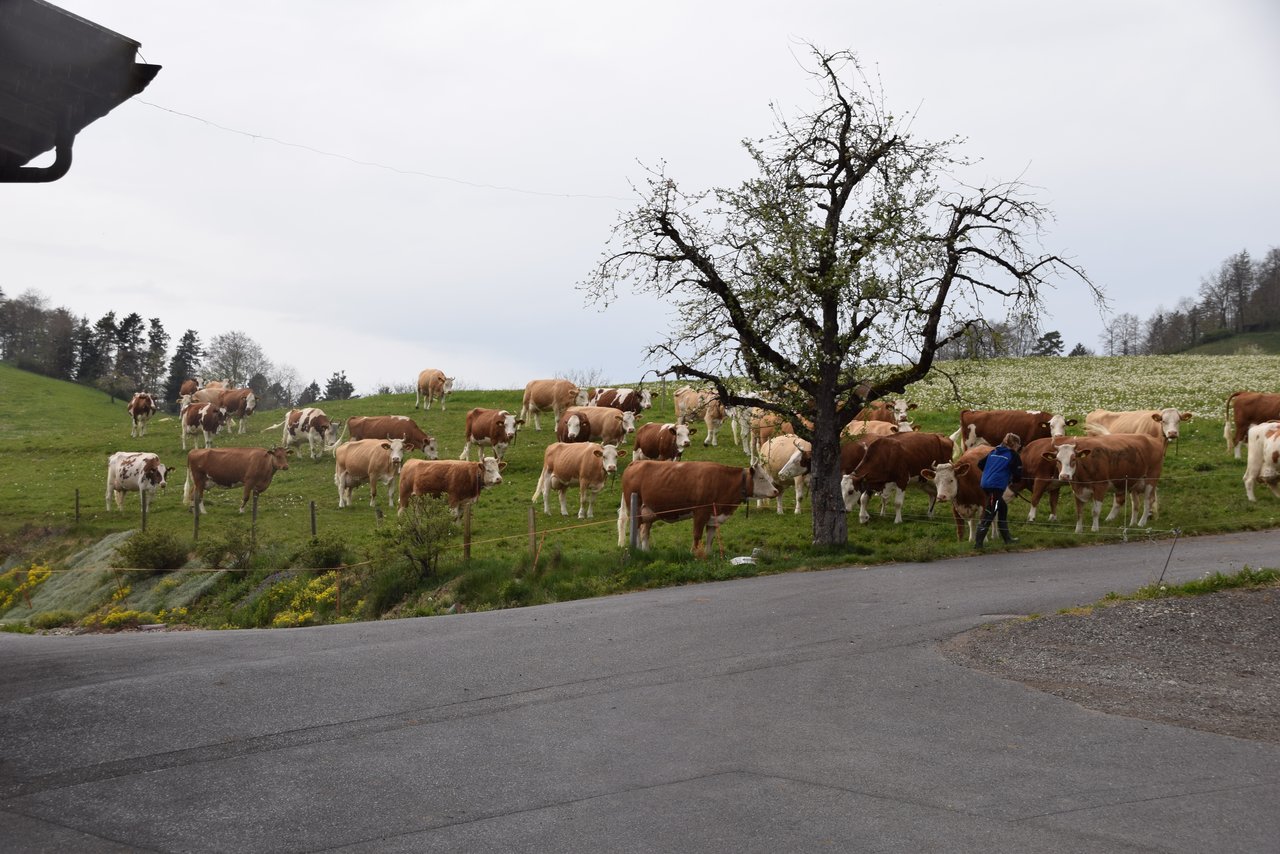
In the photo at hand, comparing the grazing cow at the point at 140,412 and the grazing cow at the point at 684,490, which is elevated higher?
the grazing cow at the point at 140,412

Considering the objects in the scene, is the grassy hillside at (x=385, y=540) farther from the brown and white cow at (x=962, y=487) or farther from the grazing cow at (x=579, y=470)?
the brown and white cow at (x=962, y=487)

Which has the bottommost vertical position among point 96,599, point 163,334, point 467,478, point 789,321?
point 96,599

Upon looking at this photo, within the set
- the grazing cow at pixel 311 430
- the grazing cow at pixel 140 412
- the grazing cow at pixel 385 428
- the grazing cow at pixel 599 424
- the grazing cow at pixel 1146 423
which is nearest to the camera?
the grazing cow at pixel 1146 423

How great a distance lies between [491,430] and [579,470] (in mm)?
8584

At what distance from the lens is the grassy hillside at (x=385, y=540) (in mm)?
19344

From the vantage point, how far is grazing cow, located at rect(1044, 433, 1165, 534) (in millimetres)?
22156

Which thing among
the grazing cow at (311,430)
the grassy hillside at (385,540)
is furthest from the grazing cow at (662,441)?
the grazing cow at (311,430)

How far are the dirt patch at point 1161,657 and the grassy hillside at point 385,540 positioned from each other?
21.6 ft

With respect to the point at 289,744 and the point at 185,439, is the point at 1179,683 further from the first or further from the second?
the point at 185,439

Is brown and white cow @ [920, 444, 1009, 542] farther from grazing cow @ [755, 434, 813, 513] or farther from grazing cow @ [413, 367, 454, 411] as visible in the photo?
grazing cow @ [413, 367, 454, 411]

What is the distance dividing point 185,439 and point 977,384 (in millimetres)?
38917

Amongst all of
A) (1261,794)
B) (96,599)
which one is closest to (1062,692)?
(1261,794)

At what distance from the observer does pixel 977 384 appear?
56.3 metres

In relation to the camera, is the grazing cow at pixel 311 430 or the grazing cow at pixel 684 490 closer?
the grazing cow at pixel 684 490
